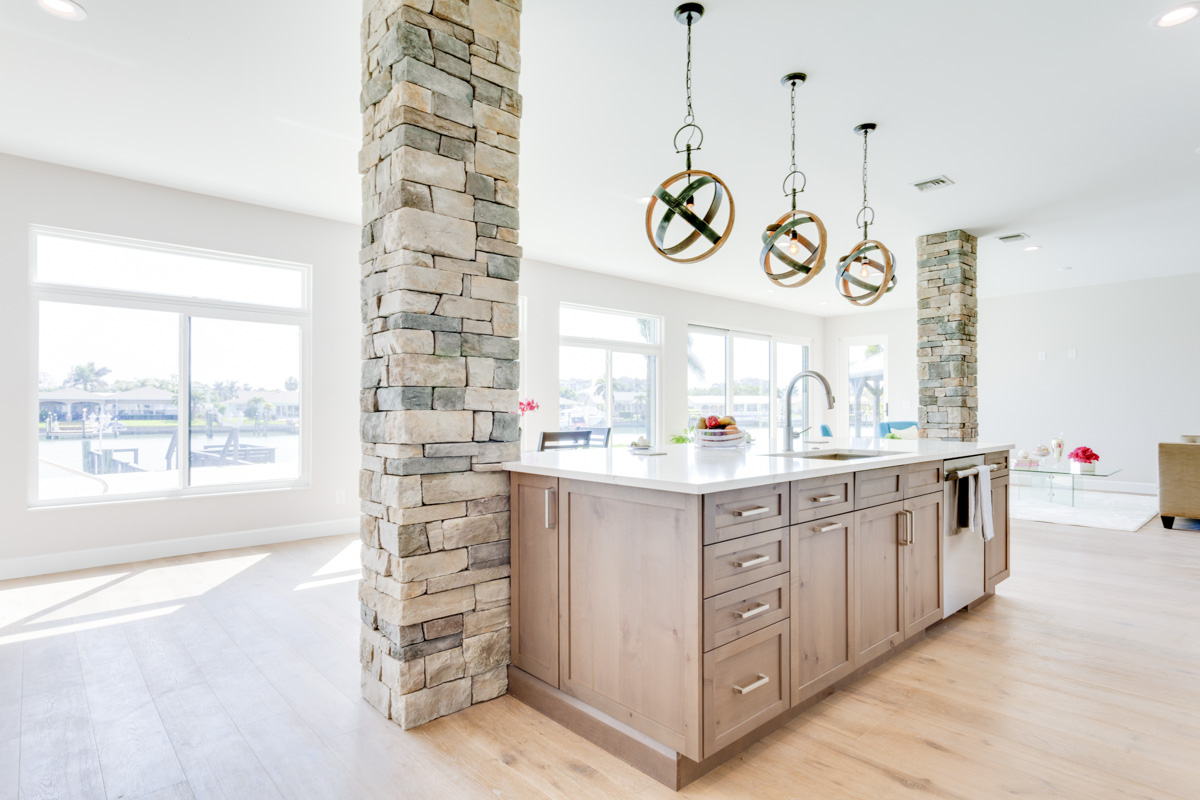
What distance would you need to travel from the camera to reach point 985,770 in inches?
70.7

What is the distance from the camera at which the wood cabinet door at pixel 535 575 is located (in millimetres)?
2135

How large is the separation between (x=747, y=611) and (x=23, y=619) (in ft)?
11.7

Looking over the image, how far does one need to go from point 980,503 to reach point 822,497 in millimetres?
1497

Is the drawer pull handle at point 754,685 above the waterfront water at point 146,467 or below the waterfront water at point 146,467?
below

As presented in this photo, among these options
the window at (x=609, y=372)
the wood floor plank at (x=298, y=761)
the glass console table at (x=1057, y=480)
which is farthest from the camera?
the window at (x=609, y=372)

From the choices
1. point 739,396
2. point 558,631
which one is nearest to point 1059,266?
point 739,396

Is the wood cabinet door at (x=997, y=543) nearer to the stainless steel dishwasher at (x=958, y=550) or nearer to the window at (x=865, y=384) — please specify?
the stainless steel dishwasher at (x=958, y=550)

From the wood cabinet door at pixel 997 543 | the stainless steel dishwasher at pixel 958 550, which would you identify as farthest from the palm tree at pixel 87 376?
the wood cabinet door at pixel 997 543

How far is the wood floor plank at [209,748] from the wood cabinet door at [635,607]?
931 millimetres

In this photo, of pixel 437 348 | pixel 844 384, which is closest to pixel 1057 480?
pixel 844 384

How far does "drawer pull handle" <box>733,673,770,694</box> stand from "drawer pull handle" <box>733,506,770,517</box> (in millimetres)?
485

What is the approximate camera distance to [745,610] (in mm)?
1828

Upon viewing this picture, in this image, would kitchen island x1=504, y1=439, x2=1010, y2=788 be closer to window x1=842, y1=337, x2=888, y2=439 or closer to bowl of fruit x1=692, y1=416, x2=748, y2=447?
bowl of fruit x1=692, y1=416, x2=748, y2=447

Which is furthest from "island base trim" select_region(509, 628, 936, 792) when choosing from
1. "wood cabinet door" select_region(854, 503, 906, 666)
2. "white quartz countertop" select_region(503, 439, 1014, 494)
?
"white quartz countertop" select_region(503, 439, 1014, 494)
